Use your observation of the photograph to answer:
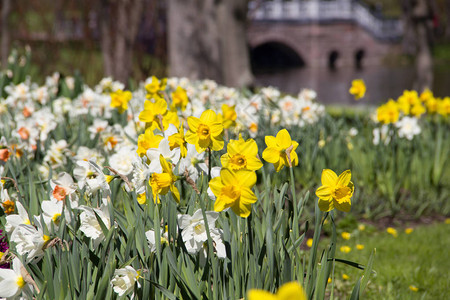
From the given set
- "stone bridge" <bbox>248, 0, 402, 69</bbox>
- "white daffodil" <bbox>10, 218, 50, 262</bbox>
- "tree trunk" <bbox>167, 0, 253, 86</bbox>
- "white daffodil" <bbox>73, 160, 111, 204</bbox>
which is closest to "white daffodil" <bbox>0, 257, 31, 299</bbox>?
"white daffodil" <bbox>10, 218, 50, 262</bbox>

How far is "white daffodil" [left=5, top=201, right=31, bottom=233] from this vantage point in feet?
5.88

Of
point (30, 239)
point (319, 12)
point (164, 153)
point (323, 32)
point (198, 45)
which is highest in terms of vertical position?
point (319, 12)

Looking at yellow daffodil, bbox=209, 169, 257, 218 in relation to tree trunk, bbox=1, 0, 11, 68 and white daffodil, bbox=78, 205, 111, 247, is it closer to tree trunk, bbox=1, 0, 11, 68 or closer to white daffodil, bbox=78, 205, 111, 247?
white daffodil, bbox=78, 205, 111, 247

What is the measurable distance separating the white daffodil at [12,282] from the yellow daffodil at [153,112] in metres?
0.80

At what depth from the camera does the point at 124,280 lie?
1646mm

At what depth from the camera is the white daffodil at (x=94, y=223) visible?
175 cm

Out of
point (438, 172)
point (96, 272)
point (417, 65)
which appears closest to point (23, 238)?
point (96, 272)

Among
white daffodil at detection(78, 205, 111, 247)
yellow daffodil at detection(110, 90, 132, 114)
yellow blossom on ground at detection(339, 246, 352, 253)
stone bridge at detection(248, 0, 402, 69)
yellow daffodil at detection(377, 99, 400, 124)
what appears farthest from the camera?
stone bridge at detection(248, 0, 402, 69)

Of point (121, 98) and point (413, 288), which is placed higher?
point (121, 98)

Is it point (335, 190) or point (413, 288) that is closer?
point (335, 190)

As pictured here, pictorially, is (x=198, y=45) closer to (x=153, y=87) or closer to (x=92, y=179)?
(x=153, y=87)

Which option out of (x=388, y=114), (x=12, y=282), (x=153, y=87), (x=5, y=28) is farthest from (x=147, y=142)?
(x=5, y=28)

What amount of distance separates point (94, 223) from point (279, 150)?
673 mm

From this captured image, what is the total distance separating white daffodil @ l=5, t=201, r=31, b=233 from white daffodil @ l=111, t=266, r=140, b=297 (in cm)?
43
